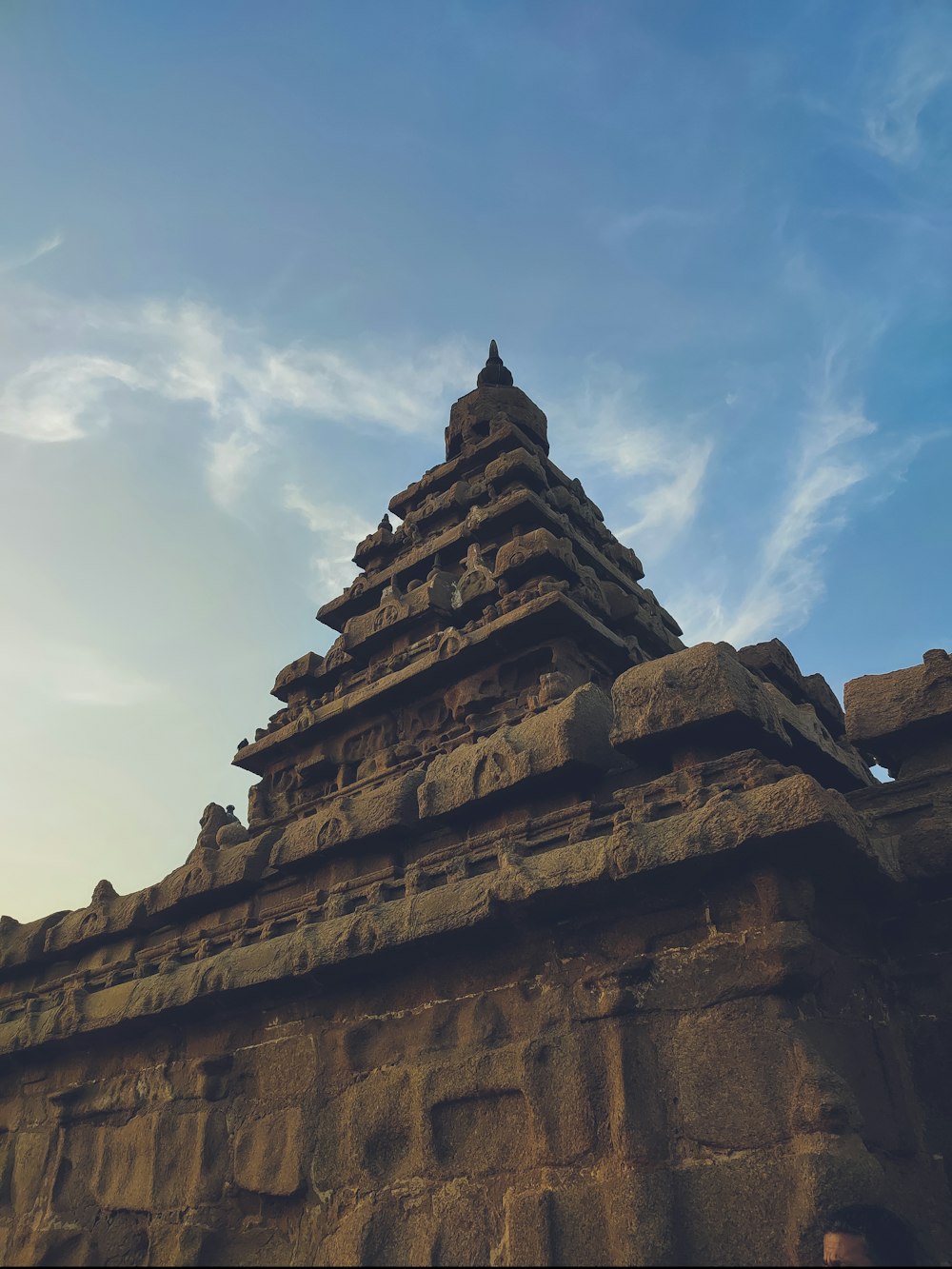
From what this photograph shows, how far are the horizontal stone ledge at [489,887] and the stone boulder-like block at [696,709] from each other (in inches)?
24.8

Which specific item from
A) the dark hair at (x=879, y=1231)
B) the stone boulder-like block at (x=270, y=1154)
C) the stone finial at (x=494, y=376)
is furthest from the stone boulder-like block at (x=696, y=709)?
the stone finial at (x=494, y=376)

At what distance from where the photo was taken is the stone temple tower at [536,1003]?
532cm

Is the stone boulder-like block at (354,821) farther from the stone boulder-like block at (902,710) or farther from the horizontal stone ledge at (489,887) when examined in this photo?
the stone boulder-like block at (902,710)

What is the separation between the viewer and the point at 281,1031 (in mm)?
7359

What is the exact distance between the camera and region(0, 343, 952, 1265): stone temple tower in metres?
5.32

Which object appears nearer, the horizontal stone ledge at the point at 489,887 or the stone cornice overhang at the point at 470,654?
the horizontal stone ledge at the point at 489,887

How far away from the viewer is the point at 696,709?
657cm

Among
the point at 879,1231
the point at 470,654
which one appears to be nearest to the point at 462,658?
the point at 470,654

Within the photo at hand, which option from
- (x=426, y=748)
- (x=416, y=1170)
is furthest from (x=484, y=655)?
(x=416, y=1170)

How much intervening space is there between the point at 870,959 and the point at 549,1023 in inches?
81.4

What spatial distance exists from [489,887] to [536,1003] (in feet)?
2.50

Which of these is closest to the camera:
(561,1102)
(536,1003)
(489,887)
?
(561,1102)

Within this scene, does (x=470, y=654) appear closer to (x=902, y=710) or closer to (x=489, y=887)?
(x=489, y=887)

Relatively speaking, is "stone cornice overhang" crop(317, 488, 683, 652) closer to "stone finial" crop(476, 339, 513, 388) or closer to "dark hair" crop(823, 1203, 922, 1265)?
"stone finial" crop(476, 339, 513, 388)
